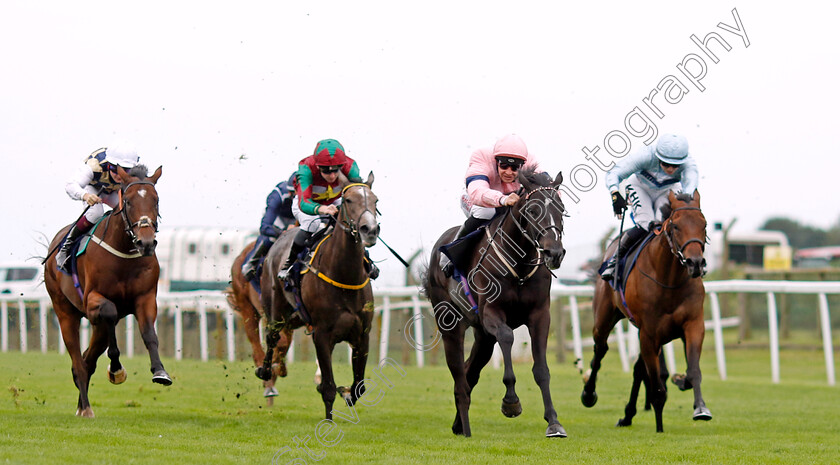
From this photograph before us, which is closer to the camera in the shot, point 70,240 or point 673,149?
point 673,149

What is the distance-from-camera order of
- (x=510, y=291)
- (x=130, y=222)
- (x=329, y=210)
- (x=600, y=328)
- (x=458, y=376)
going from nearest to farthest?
1. (x=510, y=291)
2. (x=458, y=376)
3. (x=329, y=210)
4. (x=130, y=222)
5. (x=600, y=328)

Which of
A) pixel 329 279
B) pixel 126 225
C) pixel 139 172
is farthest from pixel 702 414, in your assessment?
pixel 139 172

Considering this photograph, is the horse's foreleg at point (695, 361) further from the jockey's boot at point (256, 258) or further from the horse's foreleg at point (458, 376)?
the jockey's boot at point (256, 258)

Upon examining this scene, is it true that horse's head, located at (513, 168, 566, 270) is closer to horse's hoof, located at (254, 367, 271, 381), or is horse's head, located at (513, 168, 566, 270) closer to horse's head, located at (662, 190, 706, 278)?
horse's head, located at (662, 190, 706, 278)

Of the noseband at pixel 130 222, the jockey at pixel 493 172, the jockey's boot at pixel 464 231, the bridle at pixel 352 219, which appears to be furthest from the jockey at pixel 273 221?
the jockey at pixel 493 172

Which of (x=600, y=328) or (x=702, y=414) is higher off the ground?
(x=600, y=328)

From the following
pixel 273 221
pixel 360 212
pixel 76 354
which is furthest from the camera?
pixel 273 221

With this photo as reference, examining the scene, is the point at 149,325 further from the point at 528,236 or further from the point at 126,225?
the point at 528,236

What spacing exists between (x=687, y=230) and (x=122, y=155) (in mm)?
4955

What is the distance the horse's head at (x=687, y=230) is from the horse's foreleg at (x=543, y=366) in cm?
115

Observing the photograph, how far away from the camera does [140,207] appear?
26.5ft

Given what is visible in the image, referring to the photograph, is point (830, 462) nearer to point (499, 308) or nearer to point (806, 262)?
point (499, 308)

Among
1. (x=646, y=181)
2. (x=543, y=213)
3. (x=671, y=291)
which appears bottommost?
(x=671, y=291)

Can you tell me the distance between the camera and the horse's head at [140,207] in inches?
311
